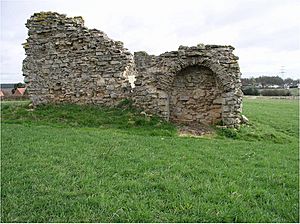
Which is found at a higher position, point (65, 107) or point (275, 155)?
point (65, 107)

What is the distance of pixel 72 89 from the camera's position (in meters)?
12.3

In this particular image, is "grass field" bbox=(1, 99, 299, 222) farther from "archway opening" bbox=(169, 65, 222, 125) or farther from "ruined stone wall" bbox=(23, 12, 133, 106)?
"ruined stone wall" bbox=(23, 12, 133, 106)

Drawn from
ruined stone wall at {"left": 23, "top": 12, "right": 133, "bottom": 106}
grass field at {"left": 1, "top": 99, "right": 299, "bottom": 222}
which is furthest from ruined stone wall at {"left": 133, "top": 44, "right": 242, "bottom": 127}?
grass field at {"left": 1, "top": 99, "right": 299, "bottom": 222}

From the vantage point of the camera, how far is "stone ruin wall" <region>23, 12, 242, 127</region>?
34.3 feet

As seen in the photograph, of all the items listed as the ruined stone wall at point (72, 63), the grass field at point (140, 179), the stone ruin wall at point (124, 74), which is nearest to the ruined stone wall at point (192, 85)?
the stone ruin wall at point (124, 74)

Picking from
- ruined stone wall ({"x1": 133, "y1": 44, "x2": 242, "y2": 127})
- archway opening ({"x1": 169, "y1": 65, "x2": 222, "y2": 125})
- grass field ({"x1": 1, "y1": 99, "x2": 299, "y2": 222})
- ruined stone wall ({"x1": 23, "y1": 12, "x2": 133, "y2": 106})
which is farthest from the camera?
ruined stone wall ({"x1": 23, "y1": 12, "x2": 133, "y2": 106})

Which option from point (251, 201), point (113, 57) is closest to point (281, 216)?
point (251, 201)

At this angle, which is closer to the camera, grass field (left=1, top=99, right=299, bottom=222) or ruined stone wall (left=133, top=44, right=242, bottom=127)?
grass field (left=1, top=99, right=299, bottom=222)

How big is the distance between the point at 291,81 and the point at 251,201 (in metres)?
58.1

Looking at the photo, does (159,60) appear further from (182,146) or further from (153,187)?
(153,187)

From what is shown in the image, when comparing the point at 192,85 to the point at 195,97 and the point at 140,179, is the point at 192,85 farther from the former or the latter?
the point at 140,179

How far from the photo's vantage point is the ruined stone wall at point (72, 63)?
11812 millimetres

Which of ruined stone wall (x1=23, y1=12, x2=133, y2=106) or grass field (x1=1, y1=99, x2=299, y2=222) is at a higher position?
ruined stone wall (x1=23, y1=12, x2=133, y2=106)

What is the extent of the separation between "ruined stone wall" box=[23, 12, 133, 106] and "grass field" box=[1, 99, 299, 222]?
139 inches
